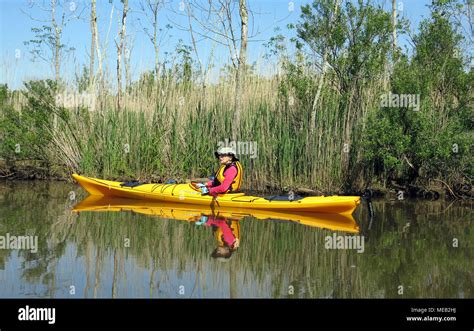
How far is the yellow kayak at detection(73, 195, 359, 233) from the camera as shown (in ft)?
30.7

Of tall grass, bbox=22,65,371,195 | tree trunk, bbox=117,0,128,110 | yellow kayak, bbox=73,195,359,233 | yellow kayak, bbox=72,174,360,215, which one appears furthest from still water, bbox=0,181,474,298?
tree trunk, bbox=117,0,128,110

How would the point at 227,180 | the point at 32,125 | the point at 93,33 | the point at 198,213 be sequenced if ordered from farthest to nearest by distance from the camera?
1. the point at 93,33
2. the point at 32,125
3. the point at 227,180
4. the point at 198,213

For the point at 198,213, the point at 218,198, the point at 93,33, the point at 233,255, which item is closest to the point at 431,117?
the point at 218,198

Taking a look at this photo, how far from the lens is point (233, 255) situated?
23.2 ft

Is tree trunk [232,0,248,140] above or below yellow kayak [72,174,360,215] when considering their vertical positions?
above

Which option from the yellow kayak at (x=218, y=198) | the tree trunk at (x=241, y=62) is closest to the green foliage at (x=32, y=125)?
the yellow kayak at (x=218, y=198)

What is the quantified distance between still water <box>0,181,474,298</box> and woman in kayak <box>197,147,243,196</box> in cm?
55

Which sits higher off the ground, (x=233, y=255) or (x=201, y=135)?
(x=201, y=135)

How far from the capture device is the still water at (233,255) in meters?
5.77

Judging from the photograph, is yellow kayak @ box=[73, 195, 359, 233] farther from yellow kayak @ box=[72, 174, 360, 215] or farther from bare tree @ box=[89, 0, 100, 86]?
bare tree @ box=[89, 0, 100, 86]

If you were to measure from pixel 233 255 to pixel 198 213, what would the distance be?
322 centimetres

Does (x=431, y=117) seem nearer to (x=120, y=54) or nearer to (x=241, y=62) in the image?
(x=241, y=62)
